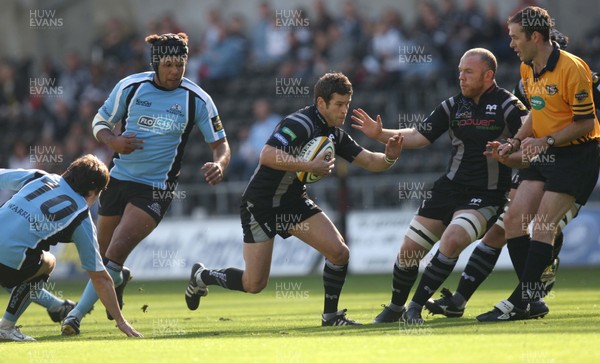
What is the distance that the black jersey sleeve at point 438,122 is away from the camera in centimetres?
1011

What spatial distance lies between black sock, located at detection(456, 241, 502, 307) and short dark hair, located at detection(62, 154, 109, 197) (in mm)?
3405

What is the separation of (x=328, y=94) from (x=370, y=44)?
38.0 feet

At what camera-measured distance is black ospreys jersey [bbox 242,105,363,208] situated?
967cm

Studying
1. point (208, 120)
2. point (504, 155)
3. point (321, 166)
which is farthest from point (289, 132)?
point (504, 155)

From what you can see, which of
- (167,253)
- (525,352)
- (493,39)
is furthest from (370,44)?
(525,352)

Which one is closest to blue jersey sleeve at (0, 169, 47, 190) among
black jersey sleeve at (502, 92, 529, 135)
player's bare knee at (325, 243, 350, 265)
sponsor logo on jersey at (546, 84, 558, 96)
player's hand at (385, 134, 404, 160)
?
player's bare knee at (325, 243, 350, 265)

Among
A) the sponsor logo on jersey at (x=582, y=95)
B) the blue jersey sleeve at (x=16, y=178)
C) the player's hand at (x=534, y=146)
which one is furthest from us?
the player's hand at (x=534, y=146)

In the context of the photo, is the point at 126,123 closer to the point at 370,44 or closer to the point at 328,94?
the point at 328,94

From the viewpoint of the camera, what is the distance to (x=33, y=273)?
9.15 meters

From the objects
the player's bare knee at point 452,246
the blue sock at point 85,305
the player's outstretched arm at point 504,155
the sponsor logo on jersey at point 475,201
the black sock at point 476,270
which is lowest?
the blue sock at point 85,305

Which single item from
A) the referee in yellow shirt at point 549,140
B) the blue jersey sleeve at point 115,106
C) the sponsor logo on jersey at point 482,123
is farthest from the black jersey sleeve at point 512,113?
the blue jersey sleeve at point 115,106

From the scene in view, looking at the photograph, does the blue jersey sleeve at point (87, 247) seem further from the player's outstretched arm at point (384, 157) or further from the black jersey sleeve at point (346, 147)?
the player's outstretched arm at point (384, 157)

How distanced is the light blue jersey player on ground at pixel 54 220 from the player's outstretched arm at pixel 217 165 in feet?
Answer: 4.26

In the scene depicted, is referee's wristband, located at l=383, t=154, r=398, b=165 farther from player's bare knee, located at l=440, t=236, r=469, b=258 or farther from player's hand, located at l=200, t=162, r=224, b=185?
player's hand, located at l=200, t=162, r=224, b=185
